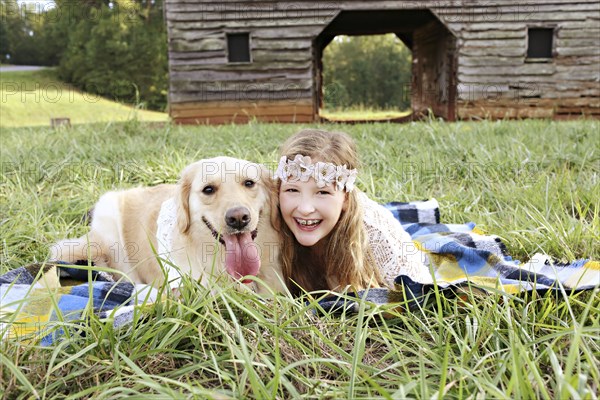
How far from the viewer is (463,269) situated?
8.84ft

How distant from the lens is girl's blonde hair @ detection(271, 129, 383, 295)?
2.31m

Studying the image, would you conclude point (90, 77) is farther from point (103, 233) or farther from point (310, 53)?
point (103, 233)

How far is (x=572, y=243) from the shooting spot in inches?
103

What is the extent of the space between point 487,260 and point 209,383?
1.79 m

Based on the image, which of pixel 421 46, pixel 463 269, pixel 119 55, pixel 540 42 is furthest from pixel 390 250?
pixel 119 55

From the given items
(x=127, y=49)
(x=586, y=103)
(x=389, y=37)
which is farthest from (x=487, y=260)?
(x=389, y=37)

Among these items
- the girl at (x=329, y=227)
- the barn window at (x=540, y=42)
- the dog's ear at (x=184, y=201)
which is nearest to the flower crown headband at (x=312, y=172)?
the girl at (x=329, y=227)

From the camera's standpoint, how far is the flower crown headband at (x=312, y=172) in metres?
2.18

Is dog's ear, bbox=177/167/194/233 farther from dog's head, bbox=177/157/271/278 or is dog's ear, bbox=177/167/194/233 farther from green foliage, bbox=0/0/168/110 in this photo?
green foliage, bbox=0/0/168/110

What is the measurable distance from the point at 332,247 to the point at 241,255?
1.53 feet

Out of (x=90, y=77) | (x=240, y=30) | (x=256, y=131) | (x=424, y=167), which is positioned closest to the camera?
(x=424, y=167)

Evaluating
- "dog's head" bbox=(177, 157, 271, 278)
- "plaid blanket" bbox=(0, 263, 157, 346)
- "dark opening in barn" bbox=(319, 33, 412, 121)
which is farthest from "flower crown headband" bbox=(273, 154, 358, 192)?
"dark opening in barn" bbox=(319, 33, 412, 121)

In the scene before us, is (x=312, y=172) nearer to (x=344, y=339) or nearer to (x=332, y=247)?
(x=332, y=247)

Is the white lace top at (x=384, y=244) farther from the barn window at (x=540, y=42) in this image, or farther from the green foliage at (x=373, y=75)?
the green foliage at (x=373, y=75)
